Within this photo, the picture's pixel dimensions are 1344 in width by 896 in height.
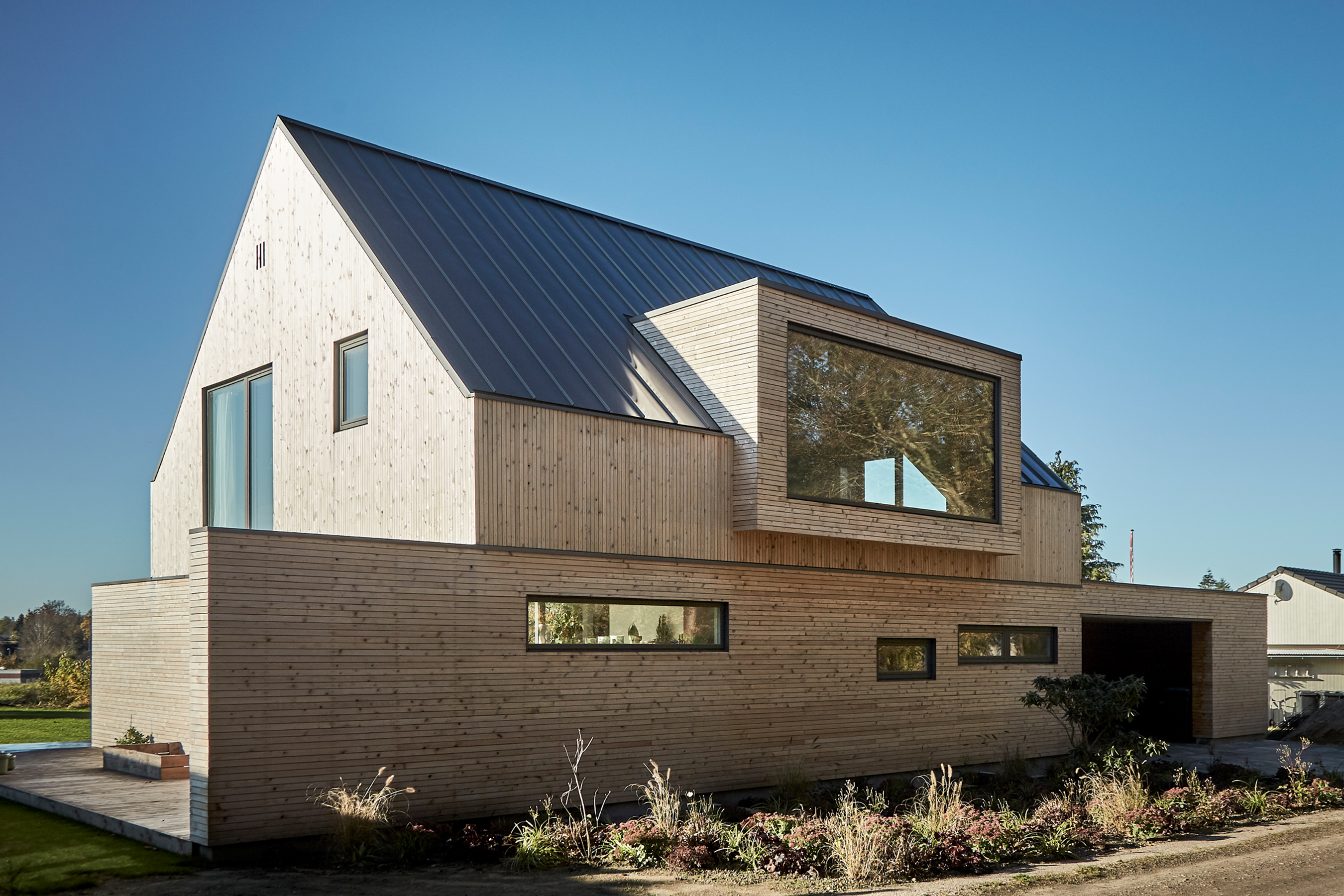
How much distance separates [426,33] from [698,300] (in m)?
5.59

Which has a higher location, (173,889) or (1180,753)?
(173,889)

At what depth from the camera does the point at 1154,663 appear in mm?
20891

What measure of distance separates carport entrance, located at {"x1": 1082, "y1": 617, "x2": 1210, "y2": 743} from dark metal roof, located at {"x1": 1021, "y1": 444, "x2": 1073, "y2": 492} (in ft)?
9.49

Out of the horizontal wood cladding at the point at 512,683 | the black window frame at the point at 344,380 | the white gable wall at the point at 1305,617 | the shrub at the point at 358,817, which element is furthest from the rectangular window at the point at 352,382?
the white gable wall at the point at 1305,617

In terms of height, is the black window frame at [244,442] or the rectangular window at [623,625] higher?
the black window frame at [244,442]

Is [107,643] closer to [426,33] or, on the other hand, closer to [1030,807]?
[426,33]

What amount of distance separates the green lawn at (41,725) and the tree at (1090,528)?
35.2m

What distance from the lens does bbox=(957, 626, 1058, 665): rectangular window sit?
1570 centimetres

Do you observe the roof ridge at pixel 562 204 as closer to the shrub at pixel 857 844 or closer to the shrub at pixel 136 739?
the shrub at pixel 136 739

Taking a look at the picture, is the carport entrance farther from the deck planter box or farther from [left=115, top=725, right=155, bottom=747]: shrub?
[left=115, top=725, right=155, bottom=747]: shrub

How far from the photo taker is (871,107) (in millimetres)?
17438

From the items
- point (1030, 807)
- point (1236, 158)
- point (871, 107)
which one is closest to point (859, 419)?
point (1030, 807)

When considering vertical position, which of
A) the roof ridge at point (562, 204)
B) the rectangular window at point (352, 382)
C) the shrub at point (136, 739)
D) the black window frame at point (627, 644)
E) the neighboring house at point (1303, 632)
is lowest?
the neighboring house at point (1303, 632)

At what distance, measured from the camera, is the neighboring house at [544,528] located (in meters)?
9.30
